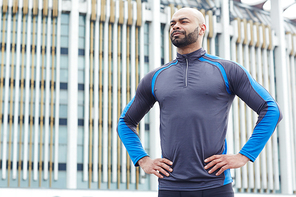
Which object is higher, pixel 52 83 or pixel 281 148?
pixel 52 83

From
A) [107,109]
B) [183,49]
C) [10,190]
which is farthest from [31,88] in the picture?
[183,49]

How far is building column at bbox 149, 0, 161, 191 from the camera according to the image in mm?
21438

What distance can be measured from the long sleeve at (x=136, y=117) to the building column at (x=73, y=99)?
1765 centimetres

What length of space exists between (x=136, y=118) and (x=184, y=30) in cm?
70

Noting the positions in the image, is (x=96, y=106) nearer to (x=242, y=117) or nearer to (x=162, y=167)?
(x=242, y=117)

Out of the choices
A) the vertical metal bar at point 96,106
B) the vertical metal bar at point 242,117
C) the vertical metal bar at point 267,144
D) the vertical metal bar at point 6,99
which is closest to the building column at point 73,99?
the vertical metal bar at point 96,106

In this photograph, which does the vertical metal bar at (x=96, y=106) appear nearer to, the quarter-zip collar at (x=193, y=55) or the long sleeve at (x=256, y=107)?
the quarter-zip collar at (x=193, y=55)

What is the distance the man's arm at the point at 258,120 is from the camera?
7.95 feet

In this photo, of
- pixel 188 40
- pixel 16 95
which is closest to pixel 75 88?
pixel 16 95

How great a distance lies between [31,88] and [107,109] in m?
3.88

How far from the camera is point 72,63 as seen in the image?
68.3 ft

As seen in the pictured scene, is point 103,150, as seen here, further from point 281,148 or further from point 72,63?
point 281,148

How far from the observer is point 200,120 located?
245 centimetres

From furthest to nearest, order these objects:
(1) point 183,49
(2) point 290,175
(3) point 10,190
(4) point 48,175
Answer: (2) point 290,175
(4) point 48,175
(3) point 10,190
(1) point 183,49
